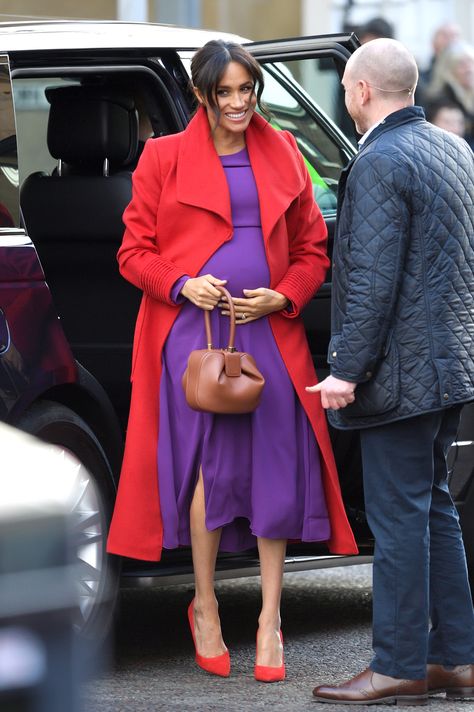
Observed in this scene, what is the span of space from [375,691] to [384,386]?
2.80 feet

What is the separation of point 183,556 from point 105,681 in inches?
17.1

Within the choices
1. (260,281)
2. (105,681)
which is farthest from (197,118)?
(105,681)

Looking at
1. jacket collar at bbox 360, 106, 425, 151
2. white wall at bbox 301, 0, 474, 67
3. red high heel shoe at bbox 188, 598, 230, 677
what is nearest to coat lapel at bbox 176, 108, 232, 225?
jacket collar at bbox 360, 106, 425, 151

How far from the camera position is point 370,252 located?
464 centimetres

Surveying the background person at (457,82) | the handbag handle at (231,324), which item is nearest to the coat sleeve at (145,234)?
the handbag handle at (231,324)

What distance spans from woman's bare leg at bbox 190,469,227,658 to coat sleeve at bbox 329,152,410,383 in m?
0.75

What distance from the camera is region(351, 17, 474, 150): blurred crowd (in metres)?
12.3

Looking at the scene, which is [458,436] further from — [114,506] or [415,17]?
[415,17]

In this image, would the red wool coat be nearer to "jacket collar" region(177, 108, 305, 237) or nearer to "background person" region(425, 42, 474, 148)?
"jacket collar" region(177, 108, 305, 237)

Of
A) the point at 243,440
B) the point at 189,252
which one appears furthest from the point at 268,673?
the point at 189,252

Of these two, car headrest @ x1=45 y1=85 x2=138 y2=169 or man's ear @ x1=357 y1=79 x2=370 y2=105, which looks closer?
man's ear @ x1=357 y1=79 x2=370 y2=105

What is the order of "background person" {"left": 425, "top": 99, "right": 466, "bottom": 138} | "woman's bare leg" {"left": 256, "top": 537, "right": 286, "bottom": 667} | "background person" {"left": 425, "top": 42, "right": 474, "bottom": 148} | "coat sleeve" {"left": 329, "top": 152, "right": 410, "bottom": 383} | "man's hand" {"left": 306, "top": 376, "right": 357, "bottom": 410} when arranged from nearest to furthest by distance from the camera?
1. "coat sleeve" {"left": 329, "top": 152, "right": 410, "bottom": 383}
2. "man's hand" {"left": 306, "top": 376, "right": 357, "bottom": 410}
3. "woman's bare leg" {"left": 256, "top": 537, "right": 286, "bottom": 667}
4. "background person" {"left": 425, "top": 99, "right": 466, "bottom": 138}
5. "background person" {"left": 425, "top": 42, "right": 474, "bottom": 148}

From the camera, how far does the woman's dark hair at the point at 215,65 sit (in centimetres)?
503

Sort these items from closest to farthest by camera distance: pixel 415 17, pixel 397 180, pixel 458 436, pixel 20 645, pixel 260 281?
pixel 20 645 → pixel 397 180 → pixel 260 281 → pixel 458 436 → pixel 415 17
